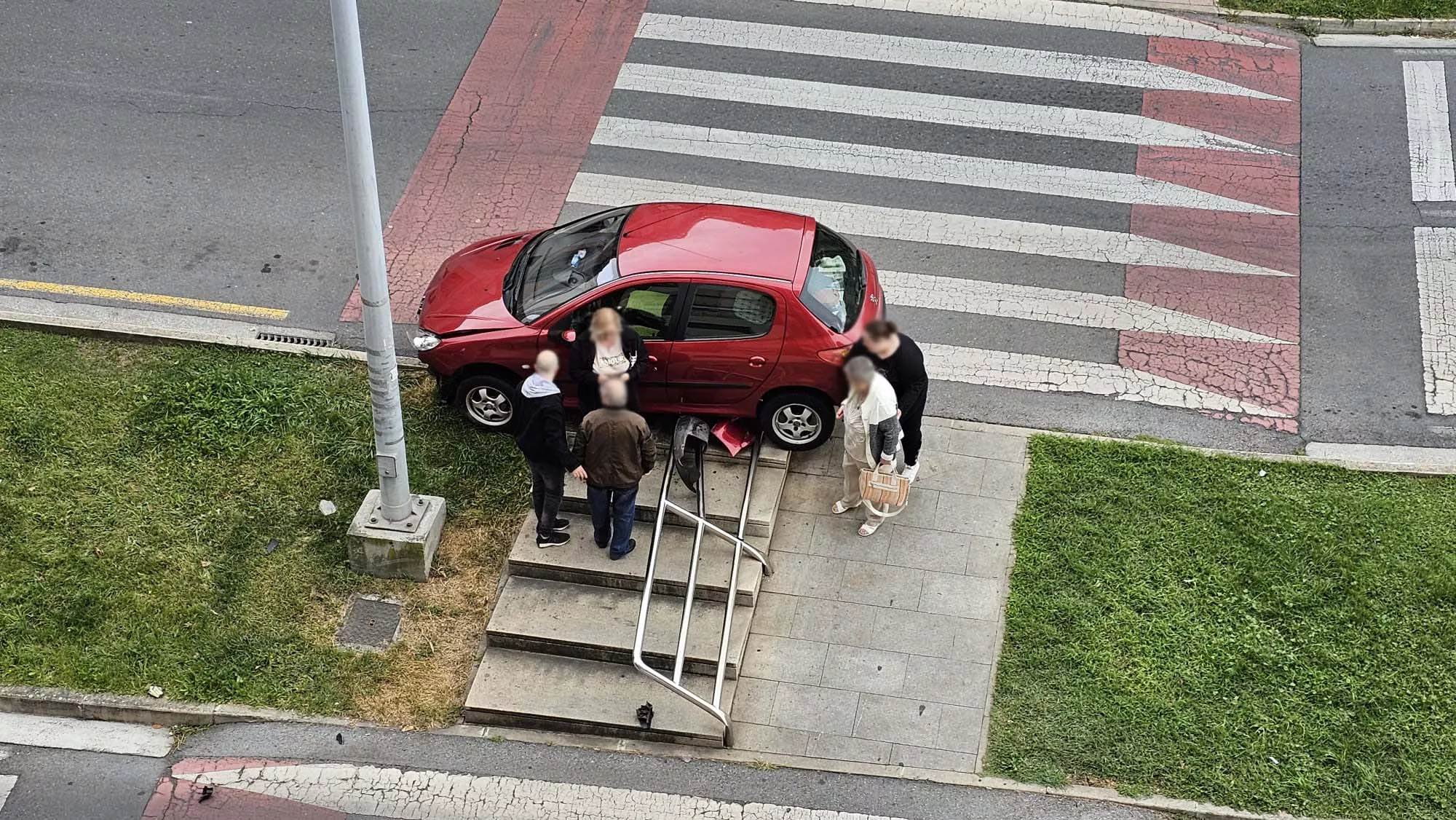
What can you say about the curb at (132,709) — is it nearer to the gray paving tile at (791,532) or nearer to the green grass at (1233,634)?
the gray paving tile at (791,532)

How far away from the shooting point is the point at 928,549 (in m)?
9.59

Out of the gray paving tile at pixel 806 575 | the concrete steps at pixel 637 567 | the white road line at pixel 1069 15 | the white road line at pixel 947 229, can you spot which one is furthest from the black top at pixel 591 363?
the white road line at pixel 1069 15

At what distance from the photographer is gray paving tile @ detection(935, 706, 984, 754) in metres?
8.33

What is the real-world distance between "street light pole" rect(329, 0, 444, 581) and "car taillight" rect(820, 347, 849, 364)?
9.63 feet

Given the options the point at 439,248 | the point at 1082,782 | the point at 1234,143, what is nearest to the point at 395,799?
→ the point at 1082,782

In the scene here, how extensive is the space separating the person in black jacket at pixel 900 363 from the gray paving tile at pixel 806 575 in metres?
1.13

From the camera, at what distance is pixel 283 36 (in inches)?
568

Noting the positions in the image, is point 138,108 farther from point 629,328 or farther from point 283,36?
point 629,328

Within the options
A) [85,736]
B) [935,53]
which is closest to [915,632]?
[85,736]

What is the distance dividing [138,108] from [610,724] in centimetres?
889

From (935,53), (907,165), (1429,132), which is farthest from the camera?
(935,53)

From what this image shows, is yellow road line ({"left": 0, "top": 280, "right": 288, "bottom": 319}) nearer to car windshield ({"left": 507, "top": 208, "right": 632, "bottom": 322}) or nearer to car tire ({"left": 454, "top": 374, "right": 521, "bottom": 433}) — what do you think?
car tire ({"left": 454, "top": 374, "right": 521, "bottom": 433})

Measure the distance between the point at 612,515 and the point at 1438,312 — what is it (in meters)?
7.93

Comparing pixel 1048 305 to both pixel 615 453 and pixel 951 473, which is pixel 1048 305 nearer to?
pixel 951 473
